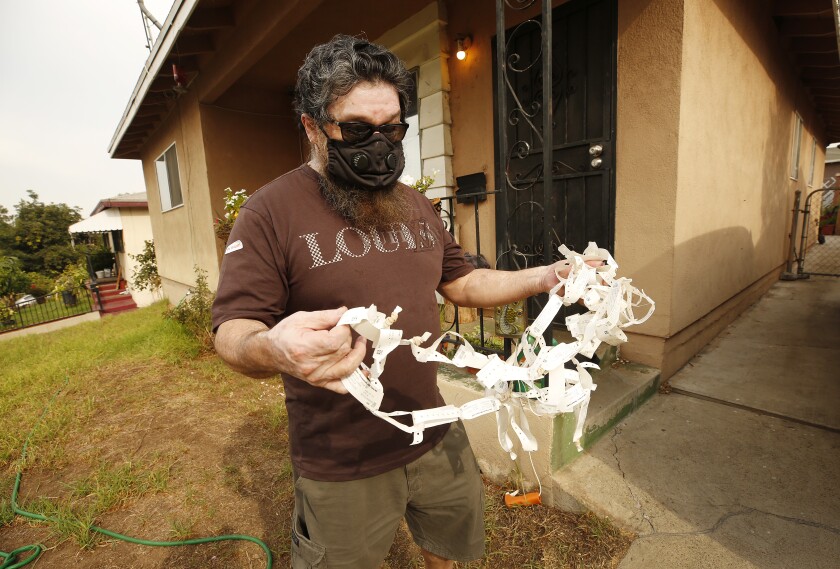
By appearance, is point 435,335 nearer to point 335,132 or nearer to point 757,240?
point 335,132

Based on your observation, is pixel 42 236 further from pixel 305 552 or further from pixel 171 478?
pixel 305 552

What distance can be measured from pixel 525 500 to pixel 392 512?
1.17 metres

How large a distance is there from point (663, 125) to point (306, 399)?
312 centimetres

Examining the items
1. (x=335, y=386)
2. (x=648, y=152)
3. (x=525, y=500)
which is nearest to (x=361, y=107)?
(x=335, y=386)

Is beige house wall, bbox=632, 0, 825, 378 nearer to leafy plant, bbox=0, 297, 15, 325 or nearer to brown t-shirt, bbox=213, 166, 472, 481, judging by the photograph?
brown t-shirt, bbox=213, 166, 472, 481

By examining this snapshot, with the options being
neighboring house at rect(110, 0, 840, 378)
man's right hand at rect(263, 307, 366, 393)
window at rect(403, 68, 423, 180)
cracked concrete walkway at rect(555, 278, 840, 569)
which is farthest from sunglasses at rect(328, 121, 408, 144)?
window at rect(403, 68, 423, 180)

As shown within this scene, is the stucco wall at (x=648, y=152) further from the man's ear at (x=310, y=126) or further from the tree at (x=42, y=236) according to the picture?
the tree at (x=42, y=236)

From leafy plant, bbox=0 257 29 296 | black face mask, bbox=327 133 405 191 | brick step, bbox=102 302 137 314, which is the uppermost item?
black face mask, bbox=327 133 405 191

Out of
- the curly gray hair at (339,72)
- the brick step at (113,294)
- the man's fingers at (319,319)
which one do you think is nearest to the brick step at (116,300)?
the brick step at (113,294)

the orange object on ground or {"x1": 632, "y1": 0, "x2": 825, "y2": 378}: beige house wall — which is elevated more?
{"x1": 632, "y1": 0, "x2": 825, "y2": 378}: beige house wall

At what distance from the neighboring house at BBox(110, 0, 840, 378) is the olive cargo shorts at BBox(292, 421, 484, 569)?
3.97 ft

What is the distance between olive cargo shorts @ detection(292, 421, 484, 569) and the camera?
1314 mm

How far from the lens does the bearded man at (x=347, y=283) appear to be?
1.24m

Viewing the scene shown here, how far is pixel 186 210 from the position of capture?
7.59 metres
